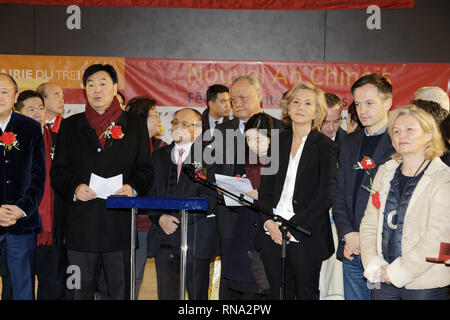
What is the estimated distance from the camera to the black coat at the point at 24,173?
11.5 ft

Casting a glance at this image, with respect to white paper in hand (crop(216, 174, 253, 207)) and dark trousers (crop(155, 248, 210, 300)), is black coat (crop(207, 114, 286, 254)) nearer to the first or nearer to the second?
dark trousers (crop(155, 248, 210, 300))

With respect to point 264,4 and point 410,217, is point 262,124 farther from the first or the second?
point 264,4

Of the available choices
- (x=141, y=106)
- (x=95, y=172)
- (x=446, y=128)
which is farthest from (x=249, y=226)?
(x=141, y=106)

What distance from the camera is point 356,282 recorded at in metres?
3.29

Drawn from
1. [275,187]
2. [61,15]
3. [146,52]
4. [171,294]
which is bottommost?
[171,294]

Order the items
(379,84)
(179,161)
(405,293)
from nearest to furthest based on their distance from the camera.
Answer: (405,293) < (379,84) < (179,161)

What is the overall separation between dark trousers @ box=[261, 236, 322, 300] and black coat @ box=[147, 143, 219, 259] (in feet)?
2.02

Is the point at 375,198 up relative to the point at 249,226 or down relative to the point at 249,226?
up

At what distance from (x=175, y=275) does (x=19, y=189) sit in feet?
3.94

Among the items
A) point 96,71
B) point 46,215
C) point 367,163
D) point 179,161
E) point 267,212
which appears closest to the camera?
point 267,212

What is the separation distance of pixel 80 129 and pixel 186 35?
4.01 m
